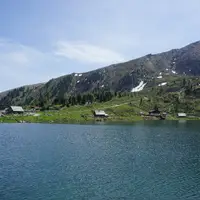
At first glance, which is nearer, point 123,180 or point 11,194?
point 11,194

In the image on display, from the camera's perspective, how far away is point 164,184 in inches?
2119

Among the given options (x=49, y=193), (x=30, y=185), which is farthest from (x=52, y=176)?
(x=49, y=193)

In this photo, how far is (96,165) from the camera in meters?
69.1

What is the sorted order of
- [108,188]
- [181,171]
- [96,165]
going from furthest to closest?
1. [96,165]
2. [181,171]
3. [108,188]

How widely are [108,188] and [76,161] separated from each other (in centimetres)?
2384

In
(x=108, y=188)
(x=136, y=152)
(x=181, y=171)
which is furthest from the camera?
(x=136, y=152)

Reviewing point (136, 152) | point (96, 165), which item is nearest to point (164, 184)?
point (96, 165)

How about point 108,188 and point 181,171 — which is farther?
point 181,171

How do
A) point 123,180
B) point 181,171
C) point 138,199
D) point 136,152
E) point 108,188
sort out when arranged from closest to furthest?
point 138,199 < point 108,188 < point 123,180 < point 181,171 < point 136,152

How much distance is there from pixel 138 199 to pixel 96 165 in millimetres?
24822

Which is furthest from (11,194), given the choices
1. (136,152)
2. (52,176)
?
(136,152)

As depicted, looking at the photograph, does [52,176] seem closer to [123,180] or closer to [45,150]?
[123,180]

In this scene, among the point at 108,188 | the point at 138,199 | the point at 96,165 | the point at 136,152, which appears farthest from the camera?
the point at 136,152

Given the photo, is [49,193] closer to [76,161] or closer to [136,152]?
[76,161]
